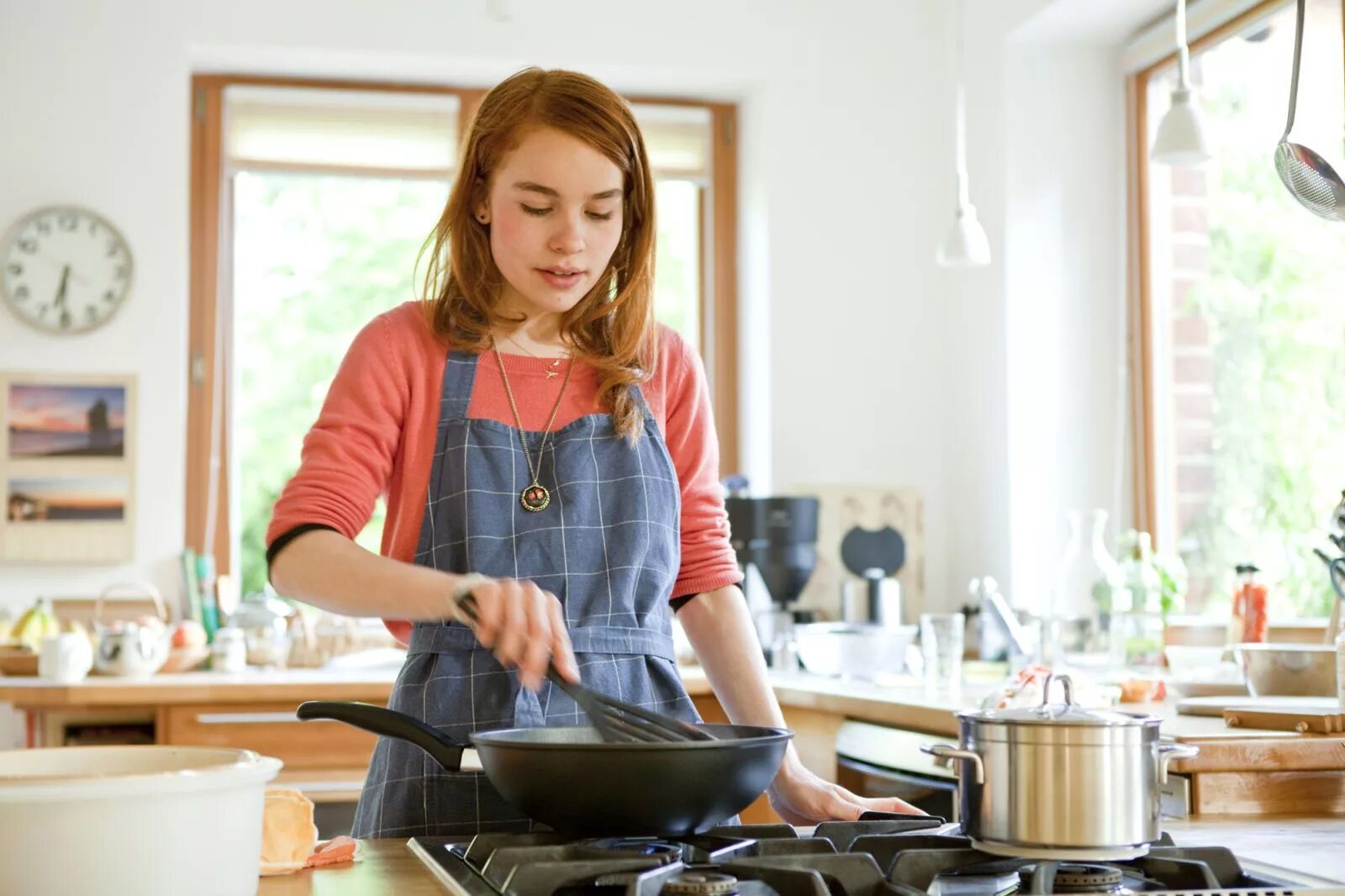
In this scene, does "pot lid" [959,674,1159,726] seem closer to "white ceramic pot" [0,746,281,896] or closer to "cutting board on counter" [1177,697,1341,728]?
"white ceramic pot" [0,746,281,896]

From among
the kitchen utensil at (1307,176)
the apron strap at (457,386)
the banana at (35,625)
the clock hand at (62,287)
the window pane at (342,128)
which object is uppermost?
the window pane at (342,128)

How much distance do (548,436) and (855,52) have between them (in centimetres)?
310

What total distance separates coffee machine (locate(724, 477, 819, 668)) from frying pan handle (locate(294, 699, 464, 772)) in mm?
2343

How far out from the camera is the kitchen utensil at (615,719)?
99 cm

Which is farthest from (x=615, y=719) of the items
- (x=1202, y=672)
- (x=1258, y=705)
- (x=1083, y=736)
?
(x=1202, y=672)

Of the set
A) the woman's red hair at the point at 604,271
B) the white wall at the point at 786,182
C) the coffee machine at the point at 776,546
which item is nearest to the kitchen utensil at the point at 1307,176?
the woman's red hair at the point at 604,271

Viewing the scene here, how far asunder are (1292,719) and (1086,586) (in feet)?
6.86

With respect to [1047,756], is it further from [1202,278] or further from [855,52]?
[855,52]

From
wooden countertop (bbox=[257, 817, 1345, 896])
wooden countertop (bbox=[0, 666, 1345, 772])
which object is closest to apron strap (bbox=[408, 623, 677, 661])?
wooden countertop (bbox=[257, 817, 1345, 896])

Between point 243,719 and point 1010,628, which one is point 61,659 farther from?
Answer: point 1010,628

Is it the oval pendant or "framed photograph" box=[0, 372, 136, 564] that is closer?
the oval pendant

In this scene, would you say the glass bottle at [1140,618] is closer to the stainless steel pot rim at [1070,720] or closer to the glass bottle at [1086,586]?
the glass bottle at [1086,586]

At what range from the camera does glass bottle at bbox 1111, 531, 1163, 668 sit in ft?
9.30

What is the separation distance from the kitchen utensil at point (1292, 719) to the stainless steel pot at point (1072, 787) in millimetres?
703
